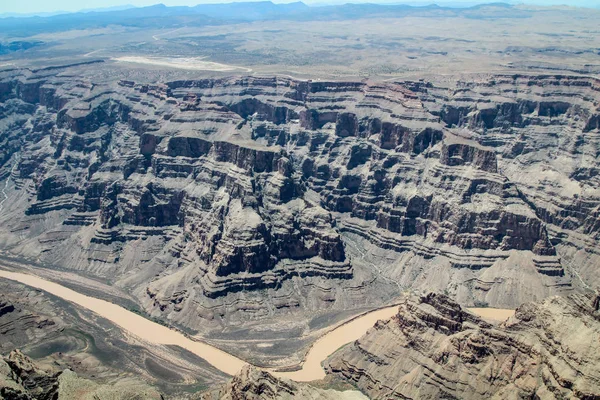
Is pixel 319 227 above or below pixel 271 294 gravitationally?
above

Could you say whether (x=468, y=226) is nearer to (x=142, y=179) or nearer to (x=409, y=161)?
(x=409, y=161)

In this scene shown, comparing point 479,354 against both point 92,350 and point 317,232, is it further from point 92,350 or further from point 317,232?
point 317,232

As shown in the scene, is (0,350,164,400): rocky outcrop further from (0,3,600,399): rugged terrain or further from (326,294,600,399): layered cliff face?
(326,294,600,399): layered cliff face

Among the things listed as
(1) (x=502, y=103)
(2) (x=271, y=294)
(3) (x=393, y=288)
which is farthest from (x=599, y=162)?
(2) (x=271, y=294)

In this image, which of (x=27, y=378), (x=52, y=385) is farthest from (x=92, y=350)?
(x=27, y=378)

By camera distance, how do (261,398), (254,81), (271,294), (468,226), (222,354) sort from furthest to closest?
(254,81)
(468,226)
(271,294)
(222,354)
(261,398)

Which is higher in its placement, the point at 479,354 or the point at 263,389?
the point at 263,389

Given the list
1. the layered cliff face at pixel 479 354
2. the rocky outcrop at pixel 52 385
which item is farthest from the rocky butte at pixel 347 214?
the rocky outcrop at pixel 52 385
